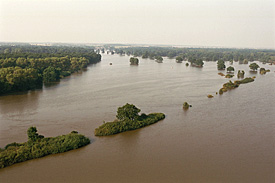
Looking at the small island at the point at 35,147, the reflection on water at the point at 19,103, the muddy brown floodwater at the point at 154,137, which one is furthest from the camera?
the reflection on water at the point at 19,103

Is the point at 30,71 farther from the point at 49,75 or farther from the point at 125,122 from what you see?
the point at 125,122

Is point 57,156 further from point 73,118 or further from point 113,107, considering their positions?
point 113,107

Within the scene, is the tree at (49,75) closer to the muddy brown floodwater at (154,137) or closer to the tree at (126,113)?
the muddy brown floodwater at (154,137)

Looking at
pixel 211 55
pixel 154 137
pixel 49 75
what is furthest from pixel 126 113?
pixel 211 55

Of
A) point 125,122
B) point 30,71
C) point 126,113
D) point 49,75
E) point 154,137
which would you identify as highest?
point 30,71

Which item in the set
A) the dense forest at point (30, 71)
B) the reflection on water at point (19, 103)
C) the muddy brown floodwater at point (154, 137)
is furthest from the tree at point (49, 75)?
the reflection on water at point (19, 103)

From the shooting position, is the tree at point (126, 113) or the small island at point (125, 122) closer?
the small island at point (125, 122)

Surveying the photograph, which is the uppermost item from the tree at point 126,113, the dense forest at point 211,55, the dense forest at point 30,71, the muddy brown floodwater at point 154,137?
the dense forest at point 211,55

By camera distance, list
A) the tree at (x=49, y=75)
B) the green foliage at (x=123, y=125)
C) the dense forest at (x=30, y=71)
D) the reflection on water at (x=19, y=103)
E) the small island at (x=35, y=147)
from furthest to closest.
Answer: the tree at (x=49, y=75)
the dense forest at (x=30, y=71)
the reflection on water at (x=19, y=103)
the green foliage at (x=123, y=125)
the small island at (x=35, y=147)

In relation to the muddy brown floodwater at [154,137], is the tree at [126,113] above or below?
above
